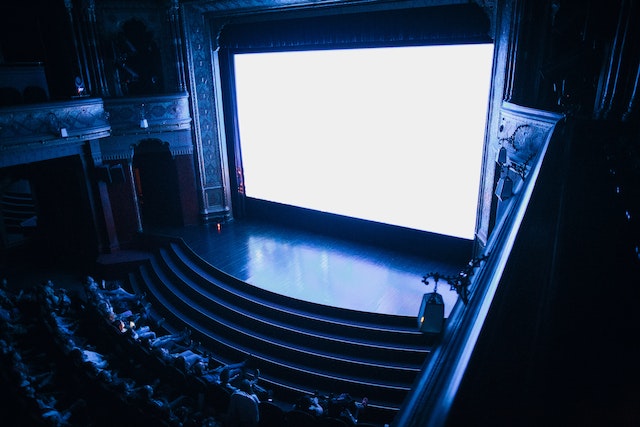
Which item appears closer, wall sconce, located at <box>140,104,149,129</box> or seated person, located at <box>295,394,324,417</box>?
seated person, located at <box>295,394,324,417</box>

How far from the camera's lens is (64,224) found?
11.2 meters

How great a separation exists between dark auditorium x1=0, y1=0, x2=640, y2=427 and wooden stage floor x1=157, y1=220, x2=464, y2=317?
0.07 meters

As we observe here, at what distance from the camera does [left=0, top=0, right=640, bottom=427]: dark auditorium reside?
152 cm

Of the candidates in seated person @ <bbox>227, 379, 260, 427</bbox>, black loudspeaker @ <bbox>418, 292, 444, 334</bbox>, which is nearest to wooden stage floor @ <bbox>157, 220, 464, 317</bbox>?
seated person @ <bbox>227, 379, 260, 427</bbox>

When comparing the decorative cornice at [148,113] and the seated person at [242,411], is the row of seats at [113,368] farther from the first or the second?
the decorative cornice at [148,113]

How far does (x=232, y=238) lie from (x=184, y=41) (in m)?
5.19

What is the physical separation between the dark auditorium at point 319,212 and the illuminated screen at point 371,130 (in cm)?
5

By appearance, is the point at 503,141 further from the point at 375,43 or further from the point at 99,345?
the point at 99,345

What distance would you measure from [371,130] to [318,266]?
3266 mm

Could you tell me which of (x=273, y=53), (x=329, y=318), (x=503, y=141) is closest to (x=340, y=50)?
(x=273, y=53)

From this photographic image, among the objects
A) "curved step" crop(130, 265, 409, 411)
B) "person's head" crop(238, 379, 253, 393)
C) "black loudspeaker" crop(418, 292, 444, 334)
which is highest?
"black loudspeaker" crop(418, 292, 444, 334)

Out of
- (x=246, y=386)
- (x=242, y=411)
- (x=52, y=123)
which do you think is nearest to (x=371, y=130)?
(x=246, y=386)

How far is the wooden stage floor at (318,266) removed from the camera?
7.73 meters

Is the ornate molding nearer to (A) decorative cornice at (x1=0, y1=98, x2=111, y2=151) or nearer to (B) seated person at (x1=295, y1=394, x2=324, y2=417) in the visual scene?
(A) decorative cornice at (x1=0, y1=98, x2=111, y2=151)
